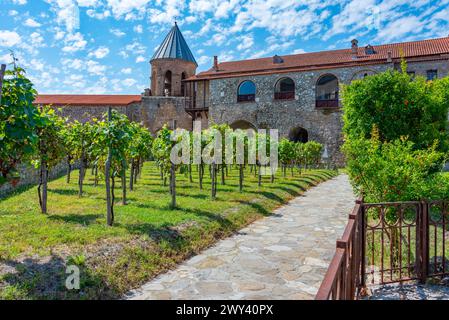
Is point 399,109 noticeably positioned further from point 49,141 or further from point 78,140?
point 78,140

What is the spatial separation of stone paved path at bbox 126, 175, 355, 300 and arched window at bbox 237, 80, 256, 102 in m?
23.8

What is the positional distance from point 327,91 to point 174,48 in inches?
657

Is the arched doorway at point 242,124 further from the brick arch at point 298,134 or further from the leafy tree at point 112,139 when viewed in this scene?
the leafy tree at point 112,139

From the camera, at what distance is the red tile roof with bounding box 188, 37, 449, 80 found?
2547 centimetres

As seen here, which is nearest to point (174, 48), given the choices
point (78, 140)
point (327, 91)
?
point (327, 91)

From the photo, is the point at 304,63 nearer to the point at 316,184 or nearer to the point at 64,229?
the point at 316,184

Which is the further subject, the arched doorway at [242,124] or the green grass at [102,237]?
the arched doorway at [242,124]

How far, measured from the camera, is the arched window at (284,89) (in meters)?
29.8

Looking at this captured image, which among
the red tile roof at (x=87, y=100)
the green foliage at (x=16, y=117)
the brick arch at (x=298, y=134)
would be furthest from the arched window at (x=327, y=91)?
the green foliage at (x=16, y=117)

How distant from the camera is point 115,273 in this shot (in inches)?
176

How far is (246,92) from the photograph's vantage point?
31.3 metres

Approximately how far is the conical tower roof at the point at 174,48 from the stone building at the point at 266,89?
0.10 meters

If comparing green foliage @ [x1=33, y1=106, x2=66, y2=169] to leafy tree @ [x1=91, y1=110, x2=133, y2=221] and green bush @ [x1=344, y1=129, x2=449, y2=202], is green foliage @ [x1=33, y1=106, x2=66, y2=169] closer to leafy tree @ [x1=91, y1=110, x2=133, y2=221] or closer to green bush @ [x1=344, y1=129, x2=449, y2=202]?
leafy tree @ [x1=91, y1=110, x2=133, y2=221]

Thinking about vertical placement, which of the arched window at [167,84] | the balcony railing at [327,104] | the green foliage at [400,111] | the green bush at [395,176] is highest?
the arched window at [167,84]
